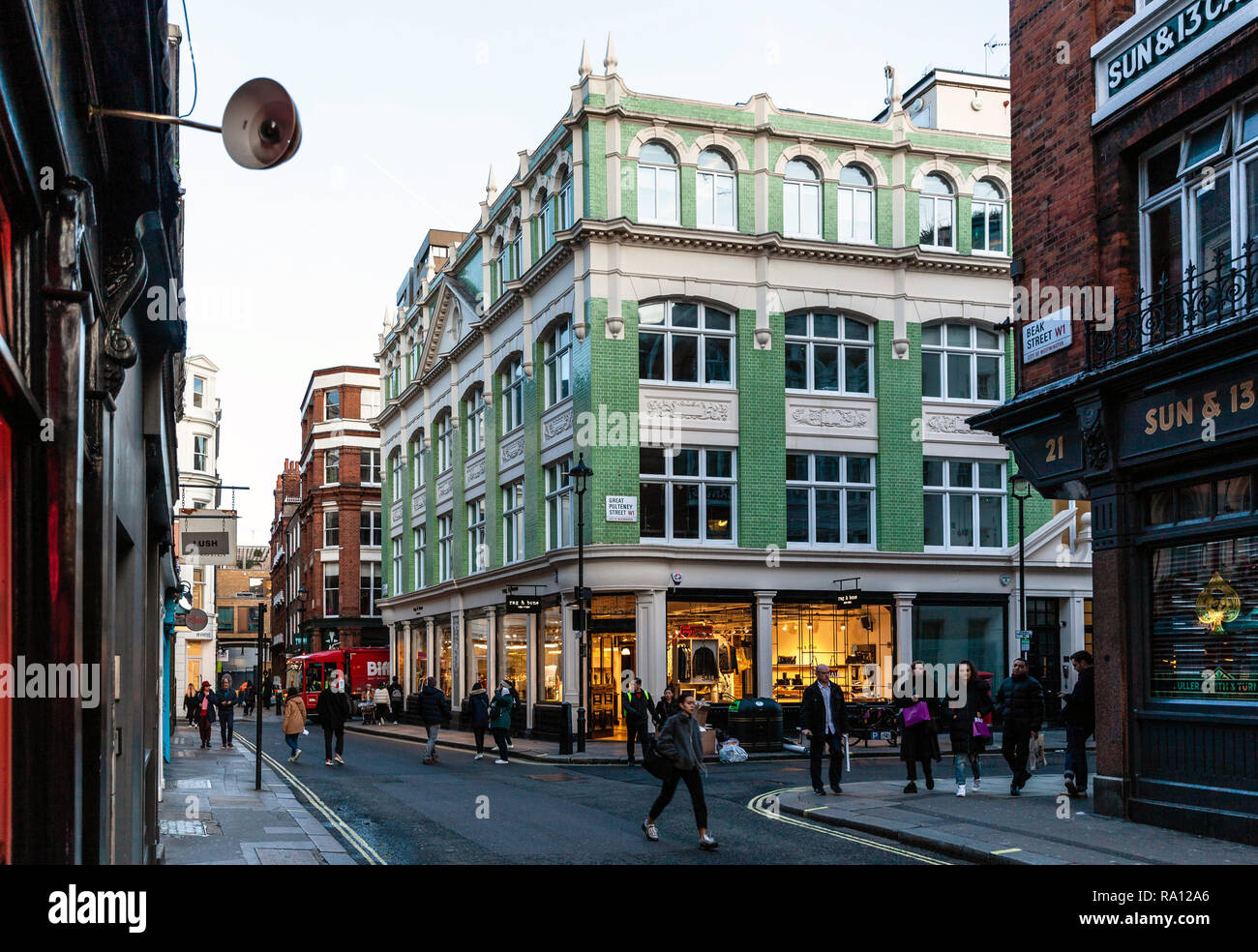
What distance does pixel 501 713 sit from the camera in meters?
27.6

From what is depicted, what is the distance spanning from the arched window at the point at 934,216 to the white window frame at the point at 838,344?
11.0ft

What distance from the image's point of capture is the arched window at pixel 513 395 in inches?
1581

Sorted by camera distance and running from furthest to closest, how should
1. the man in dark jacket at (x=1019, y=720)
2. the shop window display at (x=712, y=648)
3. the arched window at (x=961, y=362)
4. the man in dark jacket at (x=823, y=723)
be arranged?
1. the arched window at (x=961, y=362)
2. the shop window display at (x=712, y=648)
3. the man in dark jacket at (x=823, y=723)
4. the man in dark jacket at (x=1019, y=720)

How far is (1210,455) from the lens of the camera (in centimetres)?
1348

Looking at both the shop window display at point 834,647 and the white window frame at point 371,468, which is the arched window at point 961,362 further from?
the white window frame at point 371,468

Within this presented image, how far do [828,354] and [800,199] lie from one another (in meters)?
4.47

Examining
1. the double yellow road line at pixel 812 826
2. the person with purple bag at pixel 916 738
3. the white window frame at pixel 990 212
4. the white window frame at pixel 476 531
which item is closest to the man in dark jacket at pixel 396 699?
the white window frame at pixel 476 531

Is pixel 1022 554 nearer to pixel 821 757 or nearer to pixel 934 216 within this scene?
pixel 934 216

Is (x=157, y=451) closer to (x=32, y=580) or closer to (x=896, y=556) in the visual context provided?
(x=32, y=580)

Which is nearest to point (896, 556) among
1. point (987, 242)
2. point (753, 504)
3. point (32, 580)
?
point (753, 504)

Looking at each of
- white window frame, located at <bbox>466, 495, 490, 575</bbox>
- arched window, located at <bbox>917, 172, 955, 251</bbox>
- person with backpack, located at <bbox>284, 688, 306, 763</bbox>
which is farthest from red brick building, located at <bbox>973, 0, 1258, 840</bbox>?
white window frame, located at <bbox>466, 495, 490, 575</bbox>

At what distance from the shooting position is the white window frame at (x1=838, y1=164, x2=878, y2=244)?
119 ft

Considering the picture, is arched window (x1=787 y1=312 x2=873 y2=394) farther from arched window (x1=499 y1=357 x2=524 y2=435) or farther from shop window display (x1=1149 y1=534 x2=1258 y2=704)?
shop window display (x1=1149 y1=534 x2=1258 y2=704)

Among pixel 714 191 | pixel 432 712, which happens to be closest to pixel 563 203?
pixel 714 191
